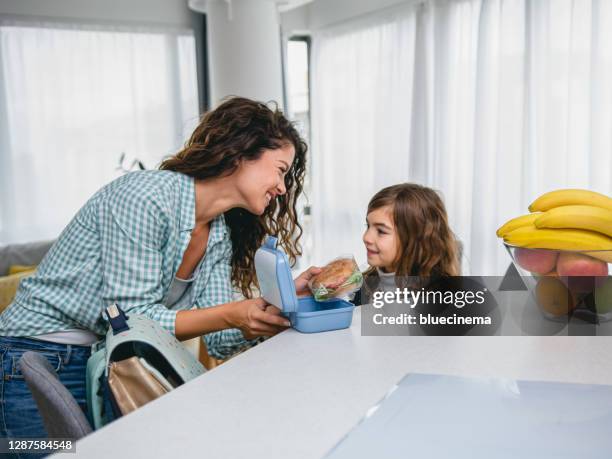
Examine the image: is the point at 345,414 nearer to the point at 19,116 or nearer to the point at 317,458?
the point at 317,458

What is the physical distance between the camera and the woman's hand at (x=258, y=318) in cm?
122

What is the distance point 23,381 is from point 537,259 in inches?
42.3

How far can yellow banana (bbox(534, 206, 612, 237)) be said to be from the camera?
3.50 ft

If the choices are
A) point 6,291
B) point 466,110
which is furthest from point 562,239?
point 6,291

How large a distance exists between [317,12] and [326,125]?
3.05 feet

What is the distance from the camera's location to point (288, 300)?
1145 millimetres

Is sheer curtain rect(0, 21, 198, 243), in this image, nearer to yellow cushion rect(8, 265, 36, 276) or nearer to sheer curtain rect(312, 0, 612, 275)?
yellow cushion rect(8, 265, 36, 276)

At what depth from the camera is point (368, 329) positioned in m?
1.17

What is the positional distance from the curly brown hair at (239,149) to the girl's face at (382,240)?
36 cm

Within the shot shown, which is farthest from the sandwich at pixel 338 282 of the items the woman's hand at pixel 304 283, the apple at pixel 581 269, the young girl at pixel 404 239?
the young girl at pixel 404 239

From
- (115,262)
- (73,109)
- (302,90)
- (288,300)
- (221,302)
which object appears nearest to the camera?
(288,300)

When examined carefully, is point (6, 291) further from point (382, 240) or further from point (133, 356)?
point (133, 356)

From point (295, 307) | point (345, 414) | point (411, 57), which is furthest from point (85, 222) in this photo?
point (411, 57)

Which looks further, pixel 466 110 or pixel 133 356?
pixel 466 110
